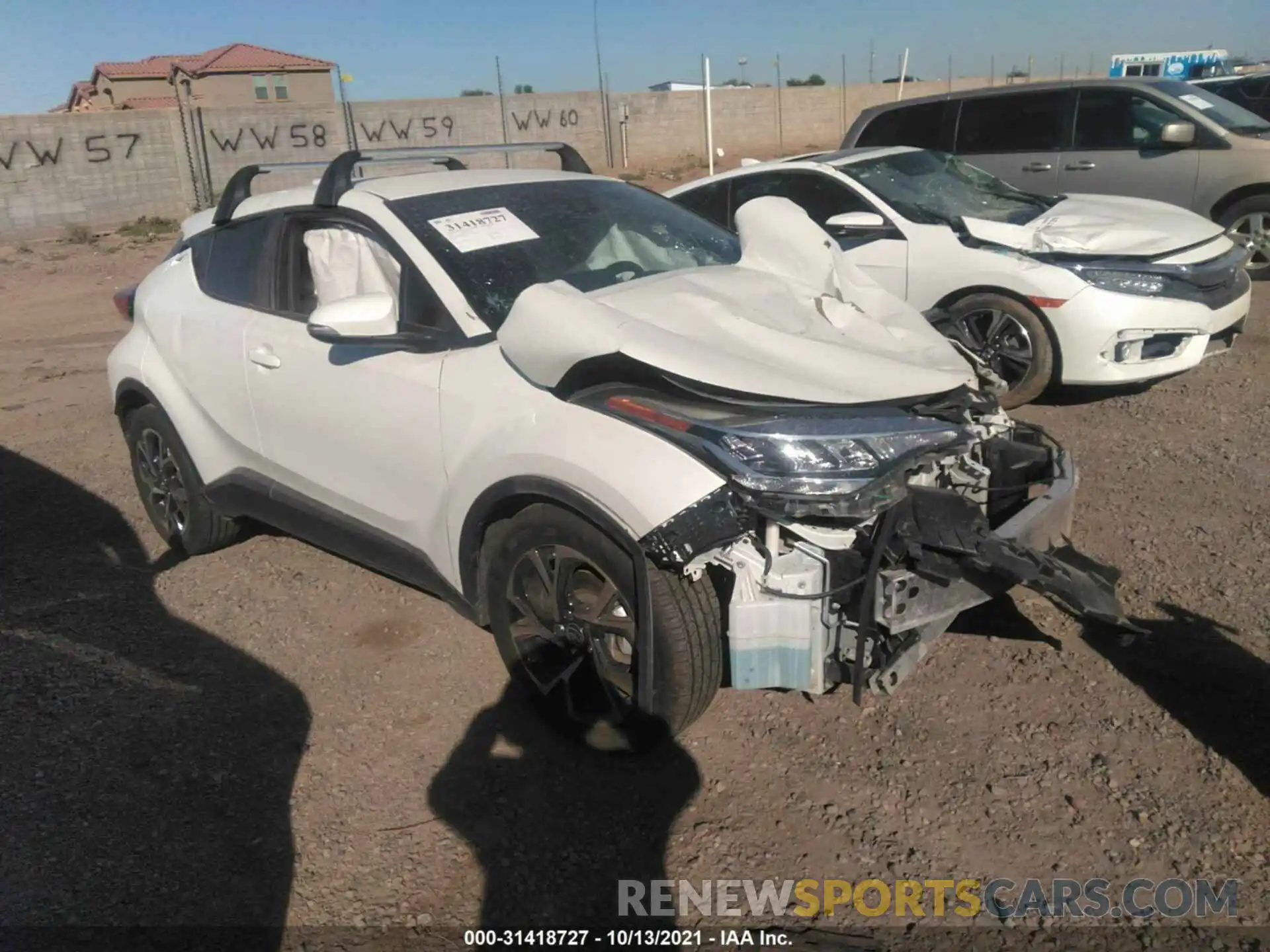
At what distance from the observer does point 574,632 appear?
3.10m

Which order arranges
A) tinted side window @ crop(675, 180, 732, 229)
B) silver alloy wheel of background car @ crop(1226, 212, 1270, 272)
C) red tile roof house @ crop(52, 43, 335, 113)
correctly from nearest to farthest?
tinted side window @ crop(675, 180, 732, 229)
silver alloy wheel of background car @ crop(1226, 212, 1270, 272)
red tile roof house @ crop(52, 43, 335, 113)

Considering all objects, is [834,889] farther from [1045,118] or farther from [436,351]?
[1045,118]

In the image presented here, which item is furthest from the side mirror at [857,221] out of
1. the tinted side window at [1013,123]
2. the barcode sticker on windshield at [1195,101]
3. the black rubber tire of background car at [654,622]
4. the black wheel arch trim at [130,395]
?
the barcode sticker on windshield at [1195,101]

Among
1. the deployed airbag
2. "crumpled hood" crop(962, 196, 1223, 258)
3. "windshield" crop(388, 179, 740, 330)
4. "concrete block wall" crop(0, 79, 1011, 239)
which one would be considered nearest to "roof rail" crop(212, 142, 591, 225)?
the deployed airbag

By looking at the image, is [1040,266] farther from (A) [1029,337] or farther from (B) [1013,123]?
(B) [1013,123]

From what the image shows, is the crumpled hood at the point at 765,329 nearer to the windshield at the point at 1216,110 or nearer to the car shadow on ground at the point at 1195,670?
the car shadow on ground at the point at 1195,670

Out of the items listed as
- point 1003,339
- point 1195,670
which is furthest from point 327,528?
point 1003,339

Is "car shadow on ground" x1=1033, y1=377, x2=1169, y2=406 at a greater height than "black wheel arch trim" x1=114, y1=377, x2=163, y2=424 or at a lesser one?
lesser

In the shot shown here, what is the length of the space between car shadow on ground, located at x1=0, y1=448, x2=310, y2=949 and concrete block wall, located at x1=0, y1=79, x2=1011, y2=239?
11.6 metres

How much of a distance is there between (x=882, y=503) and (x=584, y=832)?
49.1 inches

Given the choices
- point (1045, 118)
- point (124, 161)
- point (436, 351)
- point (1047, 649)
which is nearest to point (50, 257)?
point (124, 161)

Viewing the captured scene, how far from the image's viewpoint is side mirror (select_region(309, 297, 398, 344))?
10.6ft
